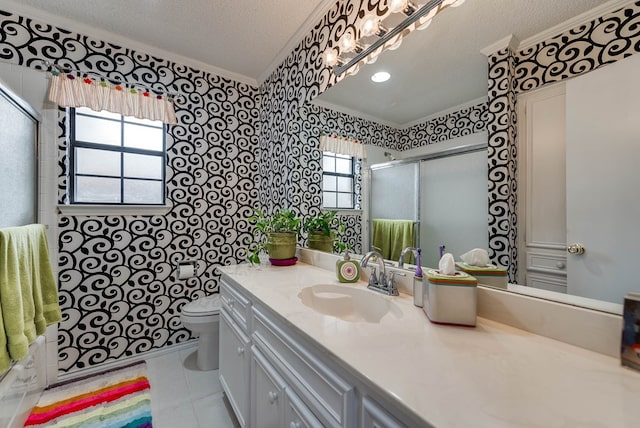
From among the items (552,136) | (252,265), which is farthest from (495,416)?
(252,265)

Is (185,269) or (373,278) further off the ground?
(373,278)

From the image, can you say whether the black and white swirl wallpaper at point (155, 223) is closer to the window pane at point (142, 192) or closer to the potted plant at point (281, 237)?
the window pane at point (142, 192)

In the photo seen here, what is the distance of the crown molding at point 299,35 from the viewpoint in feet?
5.21

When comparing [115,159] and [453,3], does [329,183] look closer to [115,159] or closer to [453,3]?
[453,3]

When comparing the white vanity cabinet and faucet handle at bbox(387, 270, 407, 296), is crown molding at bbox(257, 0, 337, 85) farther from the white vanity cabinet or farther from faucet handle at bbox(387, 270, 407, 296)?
the white vanity cabinet

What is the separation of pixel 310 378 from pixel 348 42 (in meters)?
1.64

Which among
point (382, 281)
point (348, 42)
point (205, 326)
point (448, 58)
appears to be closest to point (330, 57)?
point (348, 42)

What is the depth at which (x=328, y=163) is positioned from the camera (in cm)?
161

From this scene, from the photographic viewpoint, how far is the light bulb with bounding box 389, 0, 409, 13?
44.0 inches

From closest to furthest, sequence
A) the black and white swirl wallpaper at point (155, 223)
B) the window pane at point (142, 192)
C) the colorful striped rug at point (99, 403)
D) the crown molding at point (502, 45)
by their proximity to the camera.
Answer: the crown molding at point (502, 45)
the colorful striped rug at point (99, 403)
the black and white swirl wallpaper at point (155, 223)
the window pane at point (142, 192)

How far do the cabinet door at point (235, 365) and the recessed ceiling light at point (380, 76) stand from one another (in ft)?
4.80

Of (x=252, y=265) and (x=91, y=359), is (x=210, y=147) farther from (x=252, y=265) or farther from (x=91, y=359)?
(x=91, y=359)

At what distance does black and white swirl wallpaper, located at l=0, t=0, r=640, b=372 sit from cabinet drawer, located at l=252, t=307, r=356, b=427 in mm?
721

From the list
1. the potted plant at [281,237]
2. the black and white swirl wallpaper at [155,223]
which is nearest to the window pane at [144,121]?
the black and white swirl wallpaper at [155,223]
